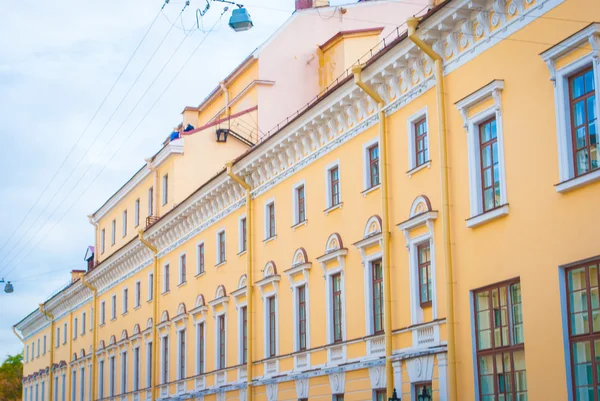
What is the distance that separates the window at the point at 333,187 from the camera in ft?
90.0

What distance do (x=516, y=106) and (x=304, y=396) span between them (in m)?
11.4

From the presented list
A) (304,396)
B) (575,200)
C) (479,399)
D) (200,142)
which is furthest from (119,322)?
(575,200)

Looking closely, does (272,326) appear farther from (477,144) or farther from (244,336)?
(477,144)

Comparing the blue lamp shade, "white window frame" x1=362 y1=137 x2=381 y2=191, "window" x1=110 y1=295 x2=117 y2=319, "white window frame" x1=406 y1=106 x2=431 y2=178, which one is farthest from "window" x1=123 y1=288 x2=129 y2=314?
"white window frame" x1=406 y1=106 x2=431 y2=178

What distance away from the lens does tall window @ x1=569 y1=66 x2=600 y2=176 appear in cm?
1791

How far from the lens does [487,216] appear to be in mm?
20375

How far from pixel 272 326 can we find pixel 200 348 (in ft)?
21.9

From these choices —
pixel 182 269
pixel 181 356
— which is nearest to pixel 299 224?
pixel 182 269

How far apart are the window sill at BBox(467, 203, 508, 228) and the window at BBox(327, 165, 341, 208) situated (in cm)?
686

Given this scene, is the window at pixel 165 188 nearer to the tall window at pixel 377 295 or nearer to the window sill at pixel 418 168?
the tall window at pixel 377 295

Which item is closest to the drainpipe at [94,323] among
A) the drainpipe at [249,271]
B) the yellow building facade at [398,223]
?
the yellow building facade at [398,223]

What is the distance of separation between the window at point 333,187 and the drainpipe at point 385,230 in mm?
3052

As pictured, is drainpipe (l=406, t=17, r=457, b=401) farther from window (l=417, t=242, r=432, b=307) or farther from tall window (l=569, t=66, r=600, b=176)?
tall window (l=569, t=66, r=600, b=176)

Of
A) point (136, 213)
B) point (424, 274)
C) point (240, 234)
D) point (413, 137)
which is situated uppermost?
point (136, 213)
